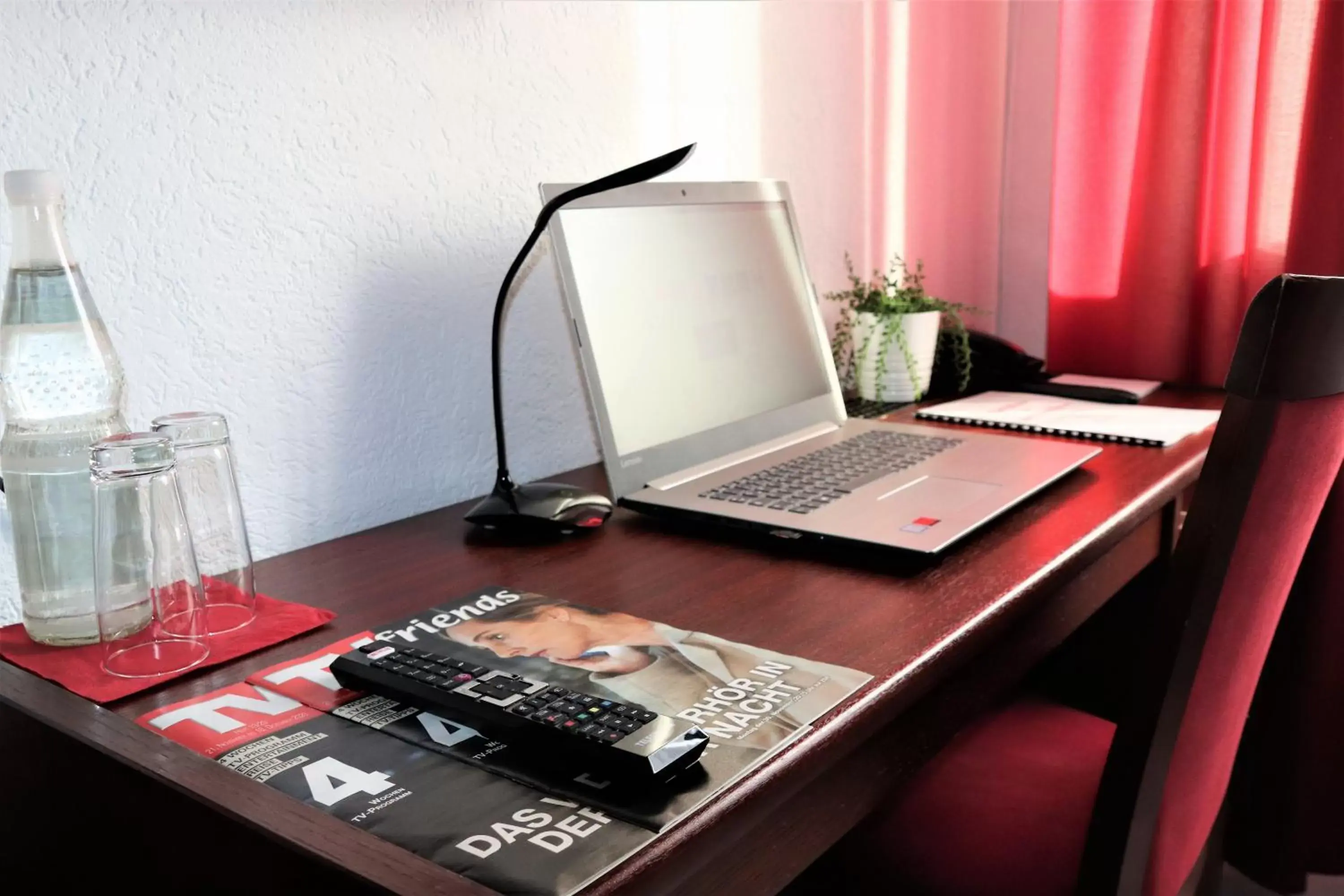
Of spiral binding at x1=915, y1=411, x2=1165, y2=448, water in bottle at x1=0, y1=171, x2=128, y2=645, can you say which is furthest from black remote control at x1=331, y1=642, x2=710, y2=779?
spiral binding at x1=915, y1=411, x2=1165, y2=448

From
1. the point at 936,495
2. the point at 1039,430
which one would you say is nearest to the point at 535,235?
the point at 936,495

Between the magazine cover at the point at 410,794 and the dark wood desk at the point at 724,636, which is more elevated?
the magazine cover at the point at 410,794

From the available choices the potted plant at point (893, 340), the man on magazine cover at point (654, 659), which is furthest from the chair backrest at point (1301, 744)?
the man on magazine cover at point (654, 659)

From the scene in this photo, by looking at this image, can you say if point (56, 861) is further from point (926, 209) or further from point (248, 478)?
point (926, 209)

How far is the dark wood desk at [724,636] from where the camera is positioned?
1.68 feet

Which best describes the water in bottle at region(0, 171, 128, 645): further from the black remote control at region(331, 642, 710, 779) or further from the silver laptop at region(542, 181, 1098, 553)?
the silver laptop at region(542, 181, 1098, 553)

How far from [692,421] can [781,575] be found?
1.08 ft

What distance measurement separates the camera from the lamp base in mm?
968

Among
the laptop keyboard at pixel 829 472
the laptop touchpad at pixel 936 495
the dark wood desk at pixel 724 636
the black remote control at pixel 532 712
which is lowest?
the dark wood desk at pixel 724 636

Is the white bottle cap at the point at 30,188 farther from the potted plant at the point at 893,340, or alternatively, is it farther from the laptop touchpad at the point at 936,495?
the potted plant at the point at 893,340

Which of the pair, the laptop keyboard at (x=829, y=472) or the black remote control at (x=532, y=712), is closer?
the black remote control at (x=532, y=712)

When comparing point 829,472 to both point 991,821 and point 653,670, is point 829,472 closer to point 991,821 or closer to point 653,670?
point 991,821

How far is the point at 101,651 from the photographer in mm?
723

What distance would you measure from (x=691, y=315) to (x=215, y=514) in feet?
1.90
